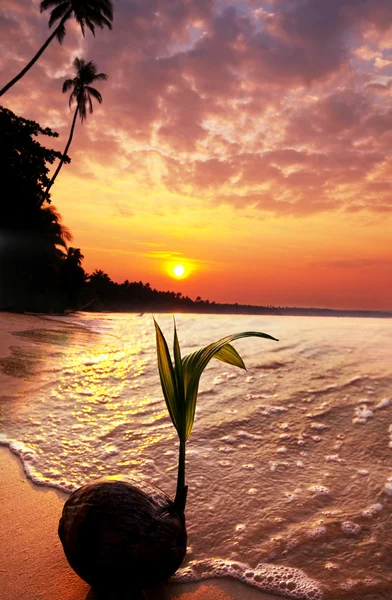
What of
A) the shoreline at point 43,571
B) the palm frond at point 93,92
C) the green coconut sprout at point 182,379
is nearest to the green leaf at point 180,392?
the green coconut sprout at point 182,379

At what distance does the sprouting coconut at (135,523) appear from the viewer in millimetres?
1716

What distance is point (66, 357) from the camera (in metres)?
8.35

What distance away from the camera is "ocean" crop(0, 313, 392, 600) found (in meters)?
2.20

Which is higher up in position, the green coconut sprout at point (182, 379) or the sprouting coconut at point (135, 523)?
the green coconut sprout at point (182, 379)

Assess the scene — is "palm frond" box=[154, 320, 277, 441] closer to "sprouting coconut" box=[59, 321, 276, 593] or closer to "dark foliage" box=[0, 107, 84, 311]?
"sprouting coconut" box=[59, 321, 276, 593]

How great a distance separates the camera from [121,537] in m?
1.72

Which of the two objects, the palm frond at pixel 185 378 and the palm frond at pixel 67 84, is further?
the palm frond at pixel 67 84

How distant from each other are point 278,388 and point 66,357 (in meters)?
4.84

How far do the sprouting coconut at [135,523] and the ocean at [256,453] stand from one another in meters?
Answer: 0.43

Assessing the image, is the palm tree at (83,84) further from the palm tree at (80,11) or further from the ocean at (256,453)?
the ocean at (256,453)

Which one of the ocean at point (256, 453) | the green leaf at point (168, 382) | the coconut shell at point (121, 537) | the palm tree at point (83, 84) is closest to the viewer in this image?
the coconut shell at point (121, 537)

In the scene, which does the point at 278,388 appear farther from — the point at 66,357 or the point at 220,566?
the point at 66,357

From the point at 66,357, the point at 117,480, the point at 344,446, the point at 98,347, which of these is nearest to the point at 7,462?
the point at 117,480

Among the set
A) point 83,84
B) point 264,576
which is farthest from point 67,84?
point 264,576
